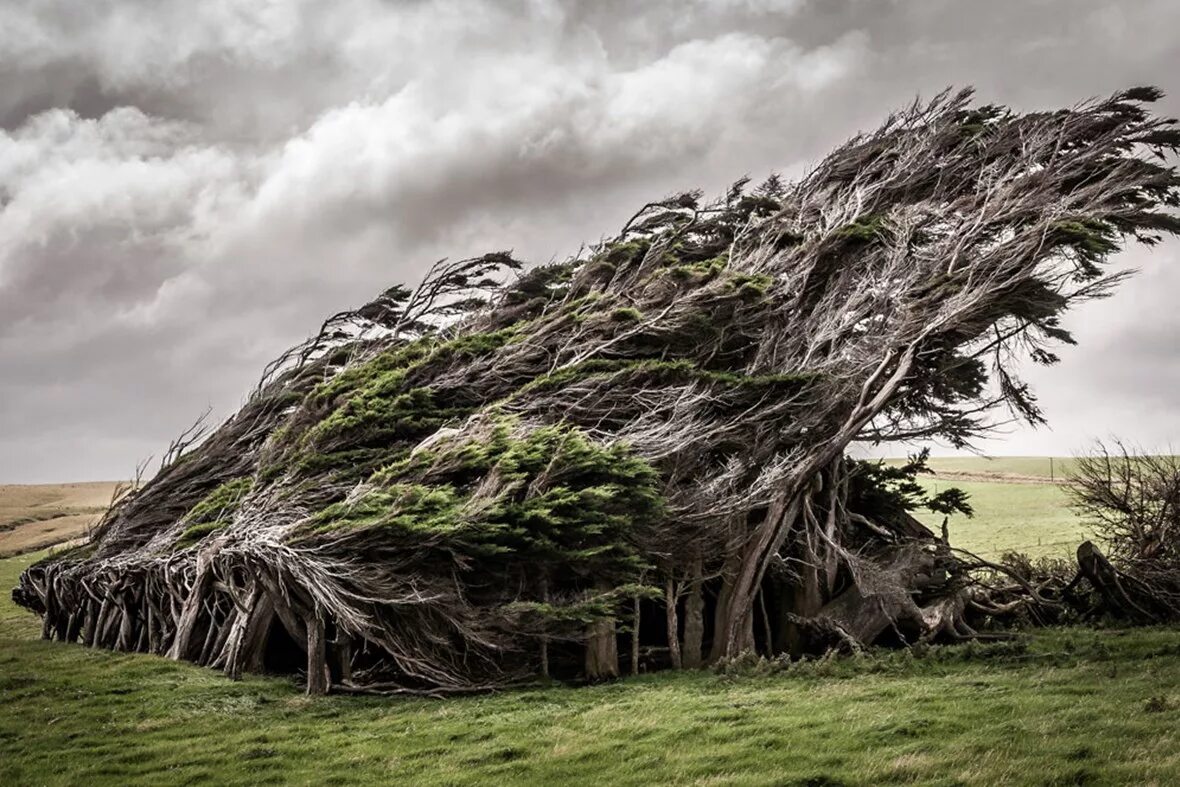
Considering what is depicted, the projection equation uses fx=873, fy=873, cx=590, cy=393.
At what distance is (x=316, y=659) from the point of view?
13.8 m

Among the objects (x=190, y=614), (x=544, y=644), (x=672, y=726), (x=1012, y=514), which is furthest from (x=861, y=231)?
(x=1012, y=514)

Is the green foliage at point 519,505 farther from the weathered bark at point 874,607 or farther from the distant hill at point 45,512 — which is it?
the distant hill at point 45,512

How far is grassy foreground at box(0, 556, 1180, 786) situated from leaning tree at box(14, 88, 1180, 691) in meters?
1.45

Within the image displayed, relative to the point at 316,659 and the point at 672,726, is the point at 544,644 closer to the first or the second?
the point at 316,659

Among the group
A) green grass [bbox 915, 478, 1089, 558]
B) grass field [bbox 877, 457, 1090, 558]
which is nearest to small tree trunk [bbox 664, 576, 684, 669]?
grass field [bbox 877, 457, 1090, 558]

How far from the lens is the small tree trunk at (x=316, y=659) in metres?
13.7

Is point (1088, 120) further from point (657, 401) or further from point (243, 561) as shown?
point (243, 561)

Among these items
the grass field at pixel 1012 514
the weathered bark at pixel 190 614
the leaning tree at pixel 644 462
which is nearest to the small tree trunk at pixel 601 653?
the leaning tree at pixel 644 462

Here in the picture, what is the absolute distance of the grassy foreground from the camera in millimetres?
8602

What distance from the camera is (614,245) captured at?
24.5 m

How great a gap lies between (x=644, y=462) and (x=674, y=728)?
5.14 m

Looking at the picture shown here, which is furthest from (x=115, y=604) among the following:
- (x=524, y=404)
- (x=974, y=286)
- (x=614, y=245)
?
(x=974, y=286)

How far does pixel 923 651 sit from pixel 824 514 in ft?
14.3

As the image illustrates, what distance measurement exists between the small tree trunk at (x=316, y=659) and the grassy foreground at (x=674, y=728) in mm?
418
